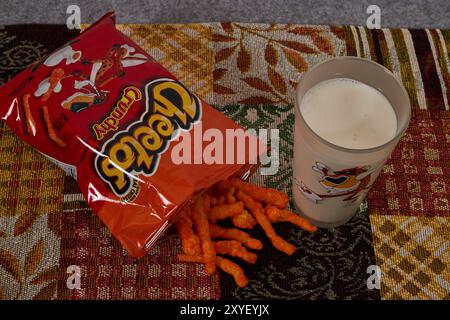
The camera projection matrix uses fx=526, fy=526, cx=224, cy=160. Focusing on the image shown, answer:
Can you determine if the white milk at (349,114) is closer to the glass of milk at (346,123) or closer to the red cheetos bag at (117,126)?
the glass of milk at (346,123)

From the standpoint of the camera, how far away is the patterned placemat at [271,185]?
617 mm

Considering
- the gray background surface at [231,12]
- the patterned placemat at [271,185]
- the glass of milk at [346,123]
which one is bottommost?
the patterned placemat at [271,185]

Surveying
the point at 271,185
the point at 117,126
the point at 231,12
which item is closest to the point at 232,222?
the point at 271,185

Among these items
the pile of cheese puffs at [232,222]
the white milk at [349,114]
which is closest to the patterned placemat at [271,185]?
the pile of cheese puffs at [232,222]

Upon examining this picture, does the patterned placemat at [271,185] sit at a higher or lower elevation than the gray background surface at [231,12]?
lower

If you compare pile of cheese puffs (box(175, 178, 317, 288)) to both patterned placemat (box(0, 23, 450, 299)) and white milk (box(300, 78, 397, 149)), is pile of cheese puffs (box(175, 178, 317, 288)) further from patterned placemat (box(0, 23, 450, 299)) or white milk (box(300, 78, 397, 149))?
white milk (box(300, 78, 397, 149))

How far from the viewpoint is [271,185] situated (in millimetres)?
679

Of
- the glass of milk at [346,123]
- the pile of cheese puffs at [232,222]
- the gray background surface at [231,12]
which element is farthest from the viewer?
the gray background surface at [231,12]

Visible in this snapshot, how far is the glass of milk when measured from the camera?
51 centimetres

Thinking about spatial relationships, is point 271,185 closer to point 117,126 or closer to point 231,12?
point 117,126

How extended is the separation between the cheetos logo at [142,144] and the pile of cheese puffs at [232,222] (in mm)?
75

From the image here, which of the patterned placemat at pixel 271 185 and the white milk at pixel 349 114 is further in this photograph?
the patterned placemat at pixel 271 185

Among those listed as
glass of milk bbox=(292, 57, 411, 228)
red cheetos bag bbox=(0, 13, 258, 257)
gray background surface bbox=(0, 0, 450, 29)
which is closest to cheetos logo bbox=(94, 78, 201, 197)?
red cheetos bag bbox=(0, 13, 258, 257)
